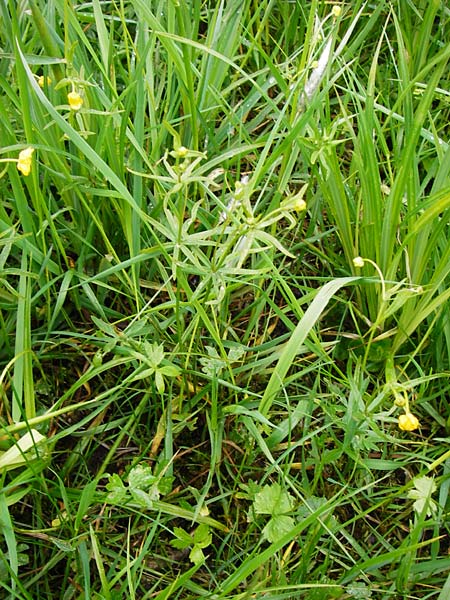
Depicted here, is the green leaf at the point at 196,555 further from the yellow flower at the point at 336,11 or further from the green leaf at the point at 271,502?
the yellow flower at the point at 336,11

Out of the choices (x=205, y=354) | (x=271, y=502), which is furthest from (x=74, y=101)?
(x=271, y=502)


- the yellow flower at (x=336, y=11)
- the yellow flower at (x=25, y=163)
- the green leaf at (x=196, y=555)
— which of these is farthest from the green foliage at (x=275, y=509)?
the yellow flower at (x=336, y=11)

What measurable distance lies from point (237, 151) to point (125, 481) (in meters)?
0.73

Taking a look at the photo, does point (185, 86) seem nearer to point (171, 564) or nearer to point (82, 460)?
point (82, 460)

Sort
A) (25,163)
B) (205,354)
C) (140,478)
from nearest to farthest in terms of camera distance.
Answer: (25,163) < (140,478) < (205,354)

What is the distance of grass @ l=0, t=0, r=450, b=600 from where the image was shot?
1.26 meters

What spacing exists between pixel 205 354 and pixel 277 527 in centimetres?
37

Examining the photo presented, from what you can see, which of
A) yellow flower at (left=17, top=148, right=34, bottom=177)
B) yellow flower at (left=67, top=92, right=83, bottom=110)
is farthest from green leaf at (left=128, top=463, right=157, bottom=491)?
yellow flower at (left=67, top=92, right=83, bottom=110)

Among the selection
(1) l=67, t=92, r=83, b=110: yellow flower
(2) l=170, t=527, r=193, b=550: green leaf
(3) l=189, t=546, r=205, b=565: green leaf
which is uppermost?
(1) l=67, t=92, r=83, b=110: yellow flower

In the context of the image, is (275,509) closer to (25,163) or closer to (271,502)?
(271,502)

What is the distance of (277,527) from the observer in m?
1.25

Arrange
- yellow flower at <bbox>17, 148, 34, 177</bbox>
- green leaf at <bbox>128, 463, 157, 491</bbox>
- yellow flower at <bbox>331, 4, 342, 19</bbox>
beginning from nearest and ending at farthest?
yellow flower at <bbox>17, 148, 34, 177</bbox> < green leaf at <bbox>128, 463, 157, 491</bbox> < yellow flower at <bbox>331, 4, 342, 19</bbox>

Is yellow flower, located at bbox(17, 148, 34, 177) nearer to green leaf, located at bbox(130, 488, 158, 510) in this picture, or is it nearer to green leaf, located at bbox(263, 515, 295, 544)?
green leaf, located at bbox(130, 488, 158, 510)

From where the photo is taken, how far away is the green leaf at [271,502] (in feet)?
4.13
